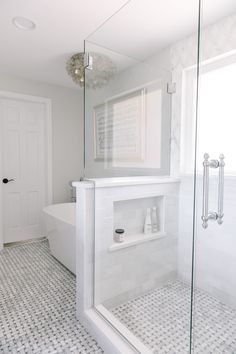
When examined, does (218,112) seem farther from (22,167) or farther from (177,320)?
(22,167)

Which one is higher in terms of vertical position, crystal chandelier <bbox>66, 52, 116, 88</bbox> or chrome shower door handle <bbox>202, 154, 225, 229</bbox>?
crystal chandelier <bbox>66, 52, 116, 88</bbox>

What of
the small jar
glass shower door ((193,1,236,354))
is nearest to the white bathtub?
the small jar

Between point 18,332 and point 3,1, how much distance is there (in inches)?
90.9

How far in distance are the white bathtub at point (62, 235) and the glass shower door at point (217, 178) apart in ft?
3.90

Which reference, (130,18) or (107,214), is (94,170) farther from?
(130,18)

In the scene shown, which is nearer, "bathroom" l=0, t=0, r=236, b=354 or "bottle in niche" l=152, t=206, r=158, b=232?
"bathroom" l=0, t=0, r=236, b=354

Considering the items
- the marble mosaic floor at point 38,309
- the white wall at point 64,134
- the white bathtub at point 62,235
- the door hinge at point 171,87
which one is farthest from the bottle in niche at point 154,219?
the white wall at point 64,134

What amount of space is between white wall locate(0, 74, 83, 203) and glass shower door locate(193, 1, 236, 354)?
230 centimetres

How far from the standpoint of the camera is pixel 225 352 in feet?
4.65

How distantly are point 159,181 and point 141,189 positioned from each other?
20cm

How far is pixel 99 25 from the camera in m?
2.05

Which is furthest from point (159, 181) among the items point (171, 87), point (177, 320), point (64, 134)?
point (64, 134)

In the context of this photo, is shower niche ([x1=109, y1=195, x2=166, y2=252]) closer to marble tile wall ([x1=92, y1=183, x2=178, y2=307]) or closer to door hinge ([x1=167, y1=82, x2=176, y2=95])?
marble tile wall ([x1=92, y1=183, x2=178, y2=307])

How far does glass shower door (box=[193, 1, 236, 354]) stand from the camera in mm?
1771
